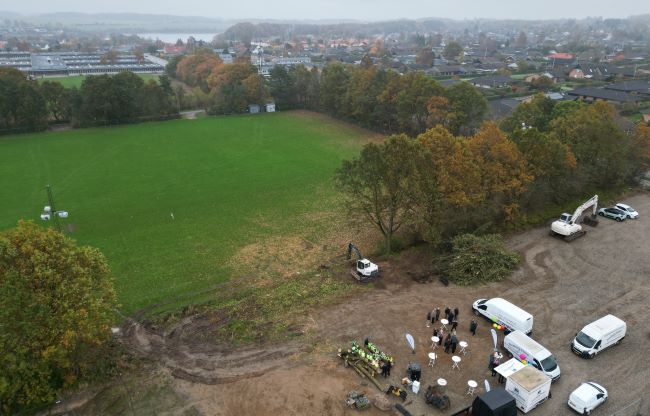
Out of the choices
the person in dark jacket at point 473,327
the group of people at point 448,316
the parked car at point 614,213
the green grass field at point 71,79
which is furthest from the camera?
the green grass field at point 71,79

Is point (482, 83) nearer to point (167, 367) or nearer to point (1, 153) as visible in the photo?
point (1, 153)

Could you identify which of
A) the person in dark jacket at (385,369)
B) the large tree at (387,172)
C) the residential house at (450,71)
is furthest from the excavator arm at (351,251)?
the residential house at (450,71)

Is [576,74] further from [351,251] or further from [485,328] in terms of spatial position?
[485,328]

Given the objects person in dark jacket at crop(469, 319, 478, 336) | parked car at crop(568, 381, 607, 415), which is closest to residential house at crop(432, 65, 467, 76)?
person in dark jacket at crop(469, 319, 478, 336)

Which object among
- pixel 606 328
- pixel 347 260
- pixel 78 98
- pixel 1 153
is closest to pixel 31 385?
pixel 347 260

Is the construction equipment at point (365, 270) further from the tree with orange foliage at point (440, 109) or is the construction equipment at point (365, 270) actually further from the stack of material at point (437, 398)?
the tree with orange foliage at point (440, 109)

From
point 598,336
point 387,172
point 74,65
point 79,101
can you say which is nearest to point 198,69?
point 79,101
